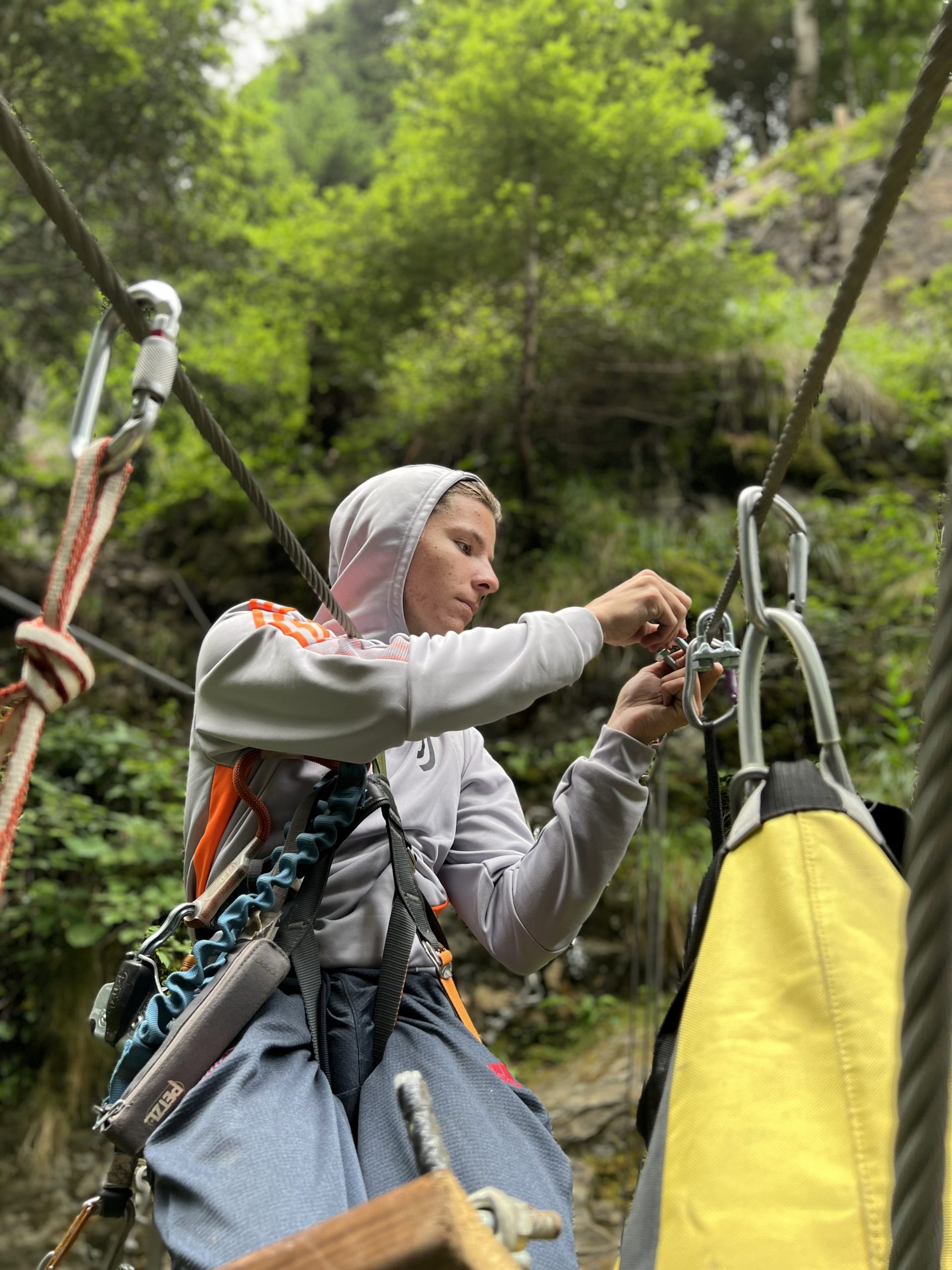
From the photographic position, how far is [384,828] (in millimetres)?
961

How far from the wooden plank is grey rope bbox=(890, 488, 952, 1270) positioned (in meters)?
0.14

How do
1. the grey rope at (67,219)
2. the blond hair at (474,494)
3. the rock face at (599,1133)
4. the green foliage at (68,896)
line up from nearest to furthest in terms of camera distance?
the grey rope at (67,219)
the blond hair at (474,494)
the rock face at (599,1133)
the green foliage at (68,896)

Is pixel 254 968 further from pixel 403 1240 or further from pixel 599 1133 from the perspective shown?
pixel 599 1133

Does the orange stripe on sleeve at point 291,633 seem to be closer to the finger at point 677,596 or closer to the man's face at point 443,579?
the man's face at point 443,579

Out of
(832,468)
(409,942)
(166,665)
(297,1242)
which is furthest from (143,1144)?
(832,468)

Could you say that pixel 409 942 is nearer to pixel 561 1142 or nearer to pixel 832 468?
pixel 561 1142

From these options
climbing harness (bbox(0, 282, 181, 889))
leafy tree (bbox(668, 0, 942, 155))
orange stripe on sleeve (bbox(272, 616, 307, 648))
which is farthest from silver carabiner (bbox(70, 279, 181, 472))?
leafy tree (bbox(668, 0, 942, 155))

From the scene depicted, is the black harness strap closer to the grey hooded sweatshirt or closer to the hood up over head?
the grey hooded sweatshirt

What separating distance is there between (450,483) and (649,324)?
380 centimetres

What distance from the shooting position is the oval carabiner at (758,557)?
2.29 ft

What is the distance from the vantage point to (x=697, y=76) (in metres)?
4.75

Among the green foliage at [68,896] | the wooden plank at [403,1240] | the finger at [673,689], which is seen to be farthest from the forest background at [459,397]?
the wooden plank at [403,1240]

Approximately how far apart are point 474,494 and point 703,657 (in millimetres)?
339

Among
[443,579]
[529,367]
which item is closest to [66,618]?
[443,579]
